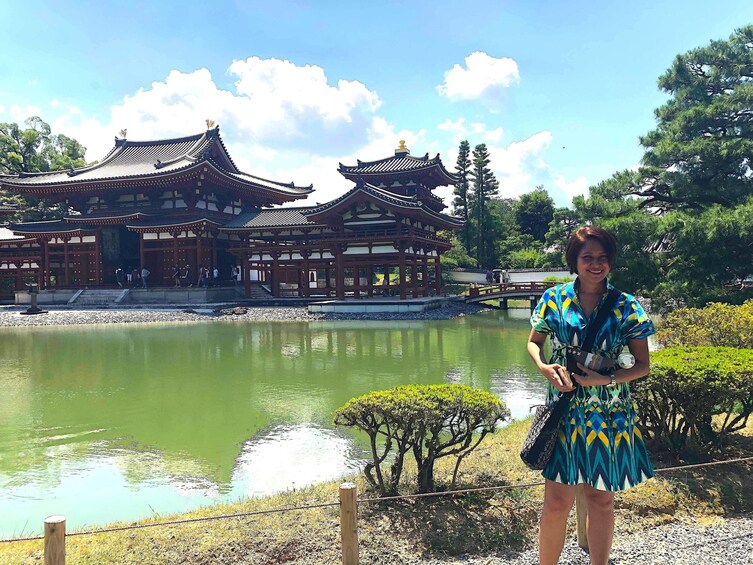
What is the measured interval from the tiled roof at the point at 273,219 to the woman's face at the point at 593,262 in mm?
22410

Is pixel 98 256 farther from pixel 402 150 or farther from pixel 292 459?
pixel 292 459

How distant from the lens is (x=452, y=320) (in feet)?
66.2

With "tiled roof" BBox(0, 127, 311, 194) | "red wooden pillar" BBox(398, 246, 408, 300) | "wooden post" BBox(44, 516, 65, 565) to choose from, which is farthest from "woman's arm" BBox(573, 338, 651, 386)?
"tiled roof" BBox(0, 127, 311, 194)

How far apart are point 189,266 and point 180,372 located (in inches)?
678

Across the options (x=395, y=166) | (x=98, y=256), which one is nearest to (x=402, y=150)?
(x=395, y=166)

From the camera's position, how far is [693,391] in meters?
4.09

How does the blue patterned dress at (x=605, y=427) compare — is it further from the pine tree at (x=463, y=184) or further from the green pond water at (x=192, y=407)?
the pine tree at (x=463, y=184)

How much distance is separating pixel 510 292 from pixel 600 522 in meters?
21.9

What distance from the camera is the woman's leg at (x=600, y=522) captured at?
2.49 metres

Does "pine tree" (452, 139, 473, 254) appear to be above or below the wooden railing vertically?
above

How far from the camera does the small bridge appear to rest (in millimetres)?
23359

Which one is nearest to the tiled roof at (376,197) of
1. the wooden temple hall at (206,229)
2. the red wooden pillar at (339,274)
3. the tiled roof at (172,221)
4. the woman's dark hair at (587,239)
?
the wooden temple hall at (206,229)

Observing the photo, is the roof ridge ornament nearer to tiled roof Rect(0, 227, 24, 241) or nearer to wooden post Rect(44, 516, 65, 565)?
tiled roof Rect(0, 227, 24, 241)

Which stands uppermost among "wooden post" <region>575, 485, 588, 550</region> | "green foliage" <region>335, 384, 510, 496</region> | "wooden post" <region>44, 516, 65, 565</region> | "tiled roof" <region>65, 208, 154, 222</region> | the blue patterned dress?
"tiled roof" <region>65, 208, 154, 222</region>
